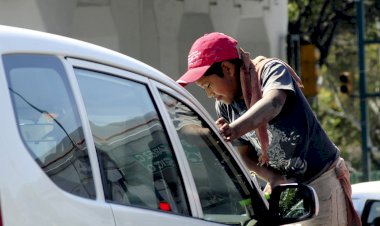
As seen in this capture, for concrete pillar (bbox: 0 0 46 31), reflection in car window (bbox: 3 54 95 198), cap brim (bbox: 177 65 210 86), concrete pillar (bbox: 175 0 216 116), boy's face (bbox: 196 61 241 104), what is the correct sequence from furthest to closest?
concrete pillar (bbox: 175 0 216 116) → concrete pillar (bbox: 0 0 46 31) → boy's face (bbox: 196 61 241 104) → cap brim (bbox: 177 65 210 86) → reflection in car window (bbox: 3 54 95 198)

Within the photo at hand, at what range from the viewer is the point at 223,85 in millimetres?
4539

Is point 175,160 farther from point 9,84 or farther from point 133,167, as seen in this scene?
point 9,84

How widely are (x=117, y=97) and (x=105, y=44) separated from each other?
10.8m

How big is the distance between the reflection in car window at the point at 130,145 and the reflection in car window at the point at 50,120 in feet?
0.33

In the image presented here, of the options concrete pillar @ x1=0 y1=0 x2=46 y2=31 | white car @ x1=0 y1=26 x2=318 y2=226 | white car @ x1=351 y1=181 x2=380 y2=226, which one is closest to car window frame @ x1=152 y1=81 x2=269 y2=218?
white car @ x1=0 y1=26 x2=318 y2=226

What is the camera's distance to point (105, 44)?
1410 centimetres

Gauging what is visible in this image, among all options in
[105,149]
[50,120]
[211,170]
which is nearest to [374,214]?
[211,170]

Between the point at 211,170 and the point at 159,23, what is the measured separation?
1223cm

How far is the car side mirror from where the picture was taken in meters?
4.17

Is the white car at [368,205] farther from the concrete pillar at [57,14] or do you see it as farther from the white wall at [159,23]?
the concrete pillar at [57,14]

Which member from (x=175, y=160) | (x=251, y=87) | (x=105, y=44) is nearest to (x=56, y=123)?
(x=175, y=160)

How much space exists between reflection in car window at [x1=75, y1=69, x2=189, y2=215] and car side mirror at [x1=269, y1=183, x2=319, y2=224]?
2.19ft

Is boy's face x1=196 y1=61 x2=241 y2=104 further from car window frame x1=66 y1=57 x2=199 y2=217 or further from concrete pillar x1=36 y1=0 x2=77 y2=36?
concrete pillar x1=36 y1=0 x2=77 y2=36

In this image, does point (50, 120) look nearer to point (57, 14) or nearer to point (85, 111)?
point (85, 111)
